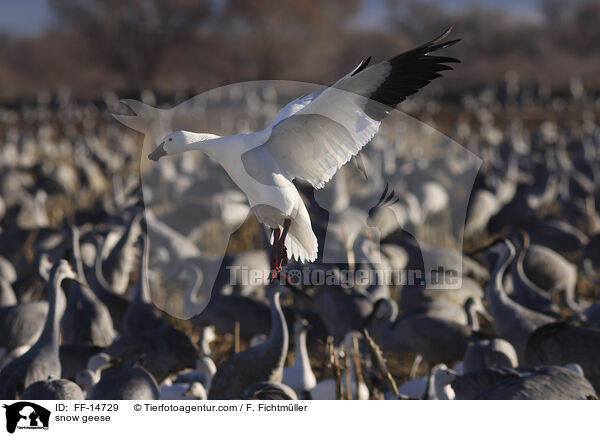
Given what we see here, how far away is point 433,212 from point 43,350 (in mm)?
6510

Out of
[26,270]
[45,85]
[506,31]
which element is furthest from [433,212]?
[506,31]

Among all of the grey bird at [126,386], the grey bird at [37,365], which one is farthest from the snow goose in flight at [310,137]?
the grey bird at [37,365]

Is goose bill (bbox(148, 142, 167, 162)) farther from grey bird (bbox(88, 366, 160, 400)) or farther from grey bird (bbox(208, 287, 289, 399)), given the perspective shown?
grey bird (bbox(208, 287, 289, 399))

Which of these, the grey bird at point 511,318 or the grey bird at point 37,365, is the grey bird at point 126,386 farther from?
the grey bird at point 511,318

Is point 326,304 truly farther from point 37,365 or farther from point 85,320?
point 37,365

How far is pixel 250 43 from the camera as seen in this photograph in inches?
1705

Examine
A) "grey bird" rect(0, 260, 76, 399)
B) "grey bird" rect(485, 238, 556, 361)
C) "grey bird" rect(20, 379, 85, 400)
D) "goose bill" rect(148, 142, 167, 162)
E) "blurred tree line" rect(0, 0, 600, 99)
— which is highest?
"blurred tree line" rect(0, 0, 600, 99)

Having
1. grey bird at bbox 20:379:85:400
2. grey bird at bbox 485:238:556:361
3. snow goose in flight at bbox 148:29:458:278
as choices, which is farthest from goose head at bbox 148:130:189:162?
grey bird at bbox 485:238:556:361

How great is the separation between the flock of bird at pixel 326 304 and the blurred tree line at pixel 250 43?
29.8 meters

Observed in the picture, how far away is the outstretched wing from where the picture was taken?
125 inches

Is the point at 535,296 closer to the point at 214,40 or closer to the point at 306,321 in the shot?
the point at 306,321

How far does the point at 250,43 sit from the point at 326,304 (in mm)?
38609
